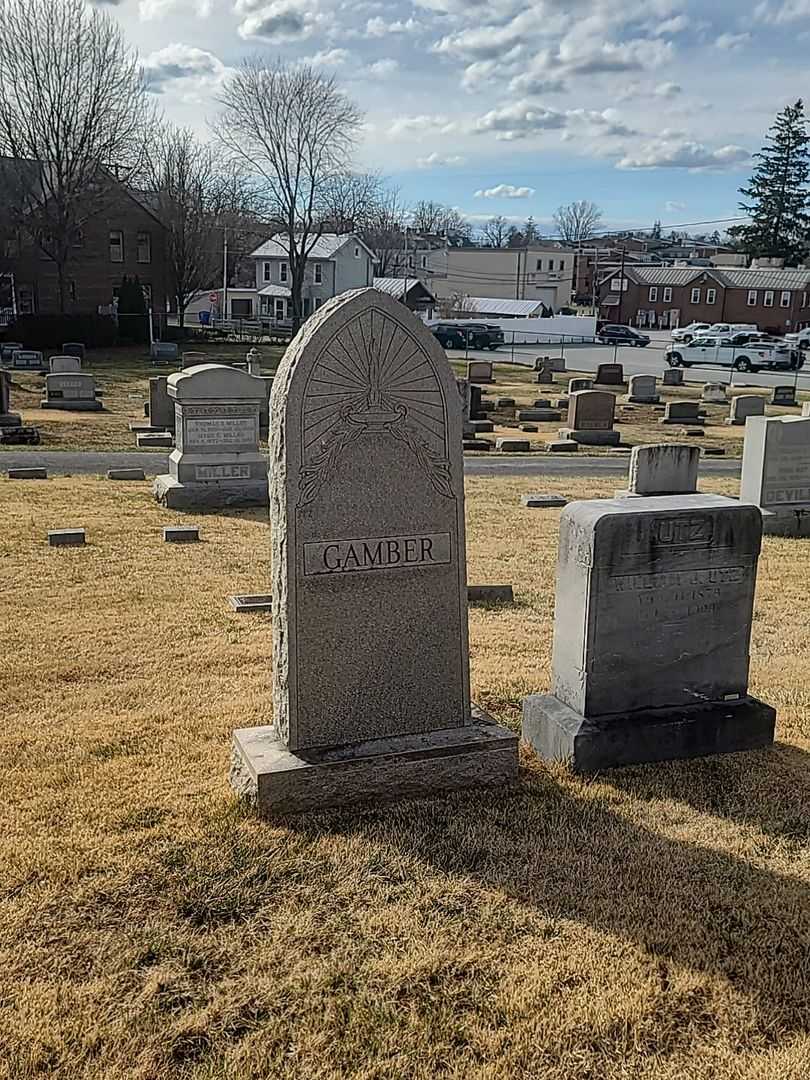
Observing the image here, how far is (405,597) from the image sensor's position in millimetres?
4605

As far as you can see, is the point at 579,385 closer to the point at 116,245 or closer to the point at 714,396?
the point at 714,396

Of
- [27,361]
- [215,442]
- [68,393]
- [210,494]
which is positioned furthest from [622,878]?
[27,361]

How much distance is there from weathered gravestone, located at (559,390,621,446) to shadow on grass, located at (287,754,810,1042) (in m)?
19.4

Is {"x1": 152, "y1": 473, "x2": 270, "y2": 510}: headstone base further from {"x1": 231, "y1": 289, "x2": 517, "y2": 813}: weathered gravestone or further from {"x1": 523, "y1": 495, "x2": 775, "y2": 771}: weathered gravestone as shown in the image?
{"x1": 231, "y1": 289, "x2": 517, "y2": 813}: weathered gravestone

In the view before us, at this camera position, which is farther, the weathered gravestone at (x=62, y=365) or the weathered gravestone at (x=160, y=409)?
the weathered gravestone at (x=62, y=365)

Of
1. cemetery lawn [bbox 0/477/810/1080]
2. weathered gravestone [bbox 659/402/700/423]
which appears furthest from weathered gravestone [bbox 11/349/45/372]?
cemetery lawn [bbox 0/477/810/1080]

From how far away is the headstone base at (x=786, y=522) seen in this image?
12148 millimetres

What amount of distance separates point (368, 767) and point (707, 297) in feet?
254

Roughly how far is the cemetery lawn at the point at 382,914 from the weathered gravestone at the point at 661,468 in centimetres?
510

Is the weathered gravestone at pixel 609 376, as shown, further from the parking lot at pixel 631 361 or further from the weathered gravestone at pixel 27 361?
the weathered gravestone at pixel 27 361

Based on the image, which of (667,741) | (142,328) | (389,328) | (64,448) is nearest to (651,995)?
(667,741)

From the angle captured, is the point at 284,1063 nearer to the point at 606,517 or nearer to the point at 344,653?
the point at 344,653

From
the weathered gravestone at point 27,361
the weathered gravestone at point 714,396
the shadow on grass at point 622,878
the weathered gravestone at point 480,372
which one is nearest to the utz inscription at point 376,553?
the shadow on grass at point 622,878

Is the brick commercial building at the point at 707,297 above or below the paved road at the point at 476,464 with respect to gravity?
above
